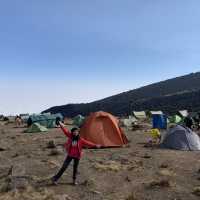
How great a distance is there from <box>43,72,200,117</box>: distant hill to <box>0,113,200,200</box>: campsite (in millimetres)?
86846

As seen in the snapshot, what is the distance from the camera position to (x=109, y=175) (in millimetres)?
16312

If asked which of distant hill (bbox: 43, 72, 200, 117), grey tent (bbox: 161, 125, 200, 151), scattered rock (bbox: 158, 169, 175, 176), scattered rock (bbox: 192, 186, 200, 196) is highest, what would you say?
Result: distant hill (bbox: 43, 72, 200, 117)

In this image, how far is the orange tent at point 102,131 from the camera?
25484 mm

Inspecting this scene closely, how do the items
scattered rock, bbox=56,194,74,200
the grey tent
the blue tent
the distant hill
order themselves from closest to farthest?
scattered rock, bbox=56,194,74,200 → the grey tent → the blue tent → the distant hill

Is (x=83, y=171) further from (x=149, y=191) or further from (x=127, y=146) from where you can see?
(x=127, y=146)

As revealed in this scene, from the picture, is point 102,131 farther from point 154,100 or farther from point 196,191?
point 154,100

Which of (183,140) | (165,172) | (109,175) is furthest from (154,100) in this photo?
(109,175)

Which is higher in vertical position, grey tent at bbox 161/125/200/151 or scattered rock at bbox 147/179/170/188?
grey tent at bbox 161/125/200/151

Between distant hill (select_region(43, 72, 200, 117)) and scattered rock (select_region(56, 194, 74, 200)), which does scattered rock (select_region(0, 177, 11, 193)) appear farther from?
distant hill (select_region(43, 72, 200, 117))

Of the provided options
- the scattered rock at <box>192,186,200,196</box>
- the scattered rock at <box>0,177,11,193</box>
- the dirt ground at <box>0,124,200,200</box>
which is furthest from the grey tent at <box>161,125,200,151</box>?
the scattered rock at <box>0,177,11,193</box>

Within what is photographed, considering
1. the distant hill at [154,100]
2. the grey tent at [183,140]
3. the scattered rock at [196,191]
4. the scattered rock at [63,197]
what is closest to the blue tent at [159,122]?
the grey tent at [183,140]

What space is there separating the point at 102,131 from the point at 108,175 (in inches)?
365

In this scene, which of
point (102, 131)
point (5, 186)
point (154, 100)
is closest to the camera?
point (5, 186)

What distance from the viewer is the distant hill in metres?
121
